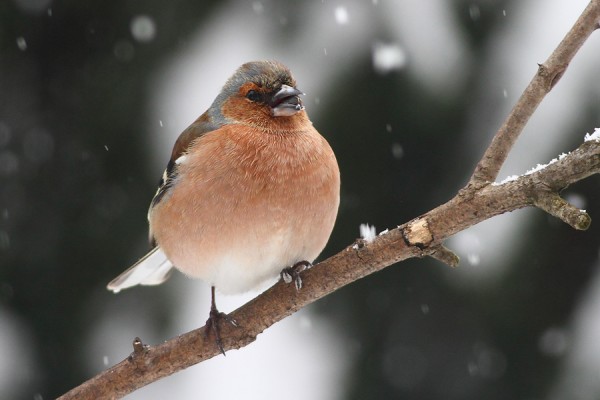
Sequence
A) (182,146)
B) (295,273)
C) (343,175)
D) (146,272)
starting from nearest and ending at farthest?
(295,273), (182,146), (146,272), (343,175)

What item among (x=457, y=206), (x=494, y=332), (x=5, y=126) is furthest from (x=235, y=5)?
(x=457, y=206)

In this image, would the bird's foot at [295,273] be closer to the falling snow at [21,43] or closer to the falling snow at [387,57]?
the falling snow at [387,57]

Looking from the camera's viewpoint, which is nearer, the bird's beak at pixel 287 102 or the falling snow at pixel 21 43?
the bird's beak at pixel 287 102

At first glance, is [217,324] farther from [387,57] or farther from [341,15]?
[341,15]

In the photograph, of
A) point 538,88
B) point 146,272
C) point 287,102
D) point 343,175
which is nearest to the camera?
point 538,88

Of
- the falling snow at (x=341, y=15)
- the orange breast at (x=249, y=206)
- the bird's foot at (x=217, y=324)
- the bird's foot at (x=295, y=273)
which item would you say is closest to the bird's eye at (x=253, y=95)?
the orange breast at (x=249, y=206)

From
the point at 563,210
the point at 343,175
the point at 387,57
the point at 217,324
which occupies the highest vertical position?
the point at 387,57

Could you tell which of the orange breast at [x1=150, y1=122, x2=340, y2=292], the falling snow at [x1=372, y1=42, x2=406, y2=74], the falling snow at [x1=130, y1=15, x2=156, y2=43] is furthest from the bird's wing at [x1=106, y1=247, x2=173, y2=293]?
the falling snow at [x1=372, y1=42, x2=406, y2=74]

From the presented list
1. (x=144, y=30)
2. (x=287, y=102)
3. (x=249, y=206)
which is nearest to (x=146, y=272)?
(x=249, y=206)
